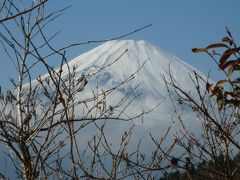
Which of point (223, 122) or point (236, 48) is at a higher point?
point (223, 122)

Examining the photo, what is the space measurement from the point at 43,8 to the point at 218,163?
2.18 m

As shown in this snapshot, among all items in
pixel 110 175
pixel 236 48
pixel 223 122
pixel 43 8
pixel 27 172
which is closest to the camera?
pixel 236 48

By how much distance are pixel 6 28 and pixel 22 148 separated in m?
0.78

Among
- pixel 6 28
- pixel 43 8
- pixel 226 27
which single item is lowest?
pixel 226 27

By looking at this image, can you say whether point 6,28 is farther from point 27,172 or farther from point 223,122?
point 223,122

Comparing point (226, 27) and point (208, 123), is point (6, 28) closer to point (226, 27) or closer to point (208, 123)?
point (226, 27)

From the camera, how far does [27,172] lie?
8.86 feet

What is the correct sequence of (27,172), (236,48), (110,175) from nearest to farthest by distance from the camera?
1. (236,48)
2. (27,172)
3. (110,175)

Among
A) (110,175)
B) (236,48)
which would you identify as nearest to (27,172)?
(110,175)

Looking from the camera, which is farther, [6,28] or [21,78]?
[21,78]

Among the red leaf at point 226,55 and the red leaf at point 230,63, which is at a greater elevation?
the red leaf at point 226,55

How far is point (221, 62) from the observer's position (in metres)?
2.17

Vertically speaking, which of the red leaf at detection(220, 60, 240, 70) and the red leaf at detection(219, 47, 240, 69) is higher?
the red leaf at detection(219, 47, 240, 69)

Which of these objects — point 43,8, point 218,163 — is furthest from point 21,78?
point 218,163
